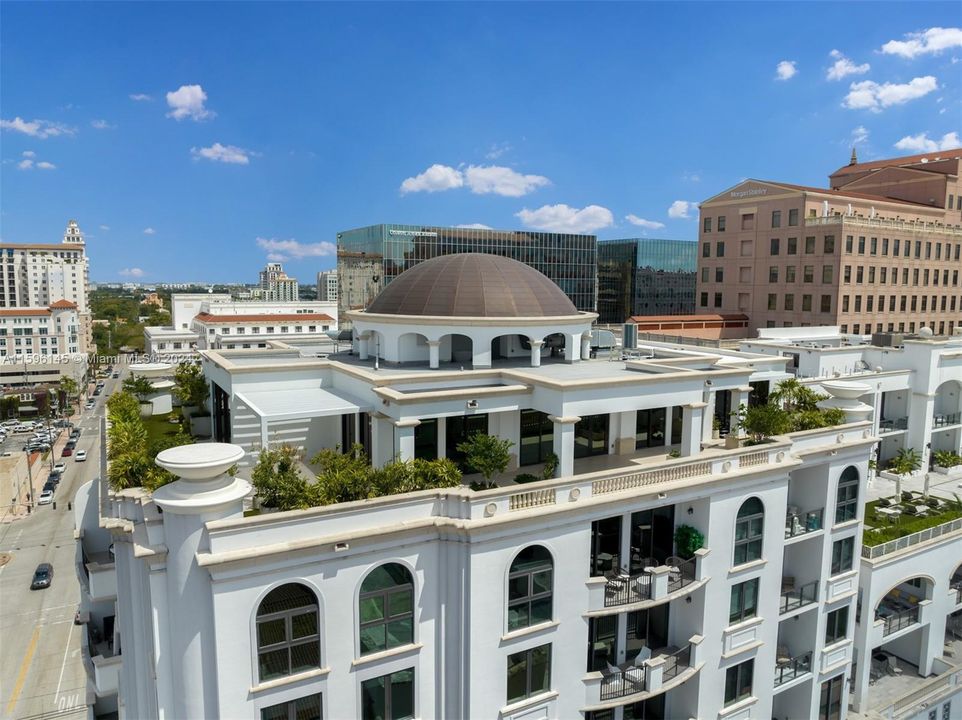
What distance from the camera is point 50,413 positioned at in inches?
4481

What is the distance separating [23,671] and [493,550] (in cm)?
4266

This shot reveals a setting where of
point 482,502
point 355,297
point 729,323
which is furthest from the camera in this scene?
point 355,297

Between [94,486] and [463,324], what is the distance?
14979mm

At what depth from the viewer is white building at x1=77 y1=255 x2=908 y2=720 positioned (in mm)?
15781

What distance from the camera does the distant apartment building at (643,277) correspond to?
122438 mm

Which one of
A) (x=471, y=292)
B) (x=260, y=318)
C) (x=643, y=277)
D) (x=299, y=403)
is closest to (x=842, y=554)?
(x=471, y=292)

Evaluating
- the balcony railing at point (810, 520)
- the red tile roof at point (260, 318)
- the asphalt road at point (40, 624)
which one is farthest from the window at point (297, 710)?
the red tile roof at point (260, 318)

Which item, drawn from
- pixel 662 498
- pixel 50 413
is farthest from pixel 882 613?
pixel 50 413

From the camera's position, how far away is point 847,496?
26.6 m

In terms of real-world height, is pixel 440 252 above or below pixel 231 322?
above

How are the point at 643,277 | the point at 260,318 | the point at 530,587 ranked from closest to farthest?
the point at 530,587 → the point at 260,318 → the point at 643,277

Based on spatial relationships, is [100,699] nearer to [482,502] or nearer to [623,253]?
[482,502]

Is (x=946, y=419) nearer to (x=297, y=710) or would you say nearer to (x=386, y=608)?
(x=386, y=608)

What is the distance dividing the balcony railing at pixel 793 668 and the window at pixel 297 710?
1863cm
